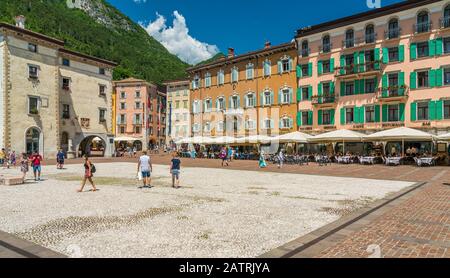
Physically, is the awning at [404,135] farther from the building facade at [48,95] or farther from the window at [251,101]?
the building facade at [48,95]

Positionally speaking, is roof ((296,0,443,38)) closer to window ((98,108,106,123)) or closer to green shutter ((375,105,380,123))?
green shutter ((375,105,380,123))

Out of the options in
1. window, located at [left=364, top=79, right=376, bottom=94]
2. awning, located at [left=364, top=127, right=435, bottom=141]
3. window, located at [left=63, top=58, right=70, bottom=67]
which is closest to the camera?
awning, located at [left=364, top=127, right=435, bottom=141]

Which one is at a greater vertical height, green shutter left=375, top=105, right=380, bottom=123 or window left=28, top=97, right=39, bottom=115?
window left=28, top=97, right=39, bottom=115

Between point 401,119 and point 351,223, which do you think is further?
point 401,119

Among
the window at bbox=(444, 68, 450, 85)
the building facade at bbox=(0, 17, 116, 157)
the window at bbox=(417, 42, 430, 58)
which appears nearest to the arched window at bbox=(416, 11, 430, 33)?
the window at bbox=(417, 42, 430, 58)

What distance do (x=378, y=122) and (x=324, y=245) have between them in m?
30.2

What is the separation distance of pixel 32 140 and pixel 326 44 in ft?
113

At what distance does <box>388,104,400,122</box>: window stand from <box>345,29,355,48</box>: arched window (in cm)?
797

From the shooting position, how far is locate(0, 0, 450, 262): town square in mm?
6188

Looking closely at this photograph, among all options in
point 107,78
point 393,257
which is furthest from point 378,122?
point 107,78

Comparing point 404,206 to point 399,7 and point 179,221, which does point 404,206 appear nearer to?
point 179,221

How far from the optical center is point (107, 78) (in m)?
45.0

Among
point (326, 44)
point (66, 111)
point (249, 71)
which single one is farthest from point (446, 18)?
point (66, 111)
